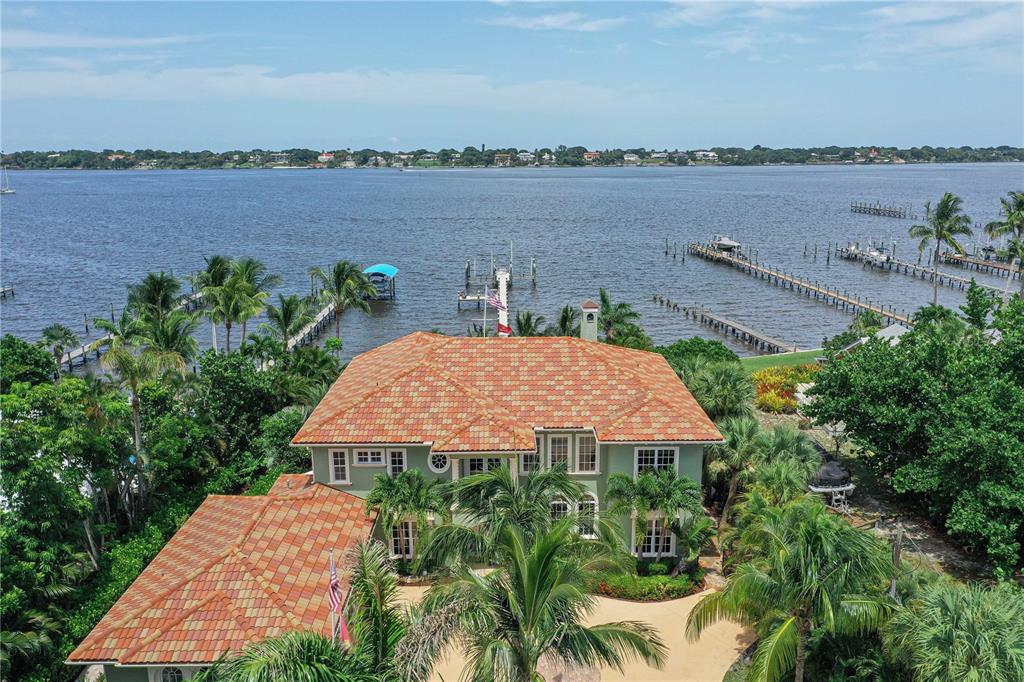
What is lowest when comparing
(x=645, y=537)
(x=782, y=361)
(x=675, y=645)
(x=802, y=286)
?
(x=675, y=645)

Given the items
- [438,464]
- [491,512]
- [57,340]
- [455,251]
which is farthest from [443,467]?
[455,251]

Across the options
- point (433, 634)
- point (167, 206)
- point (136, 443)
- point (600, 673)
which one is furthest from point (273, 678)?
point (167, 206)

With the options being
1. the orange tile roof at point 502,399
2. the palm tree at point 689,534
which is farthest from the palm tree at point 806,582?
the orange tile roof at point 502,399

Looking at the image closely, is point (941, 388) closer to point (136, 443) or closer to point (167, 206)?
point (136, 443)

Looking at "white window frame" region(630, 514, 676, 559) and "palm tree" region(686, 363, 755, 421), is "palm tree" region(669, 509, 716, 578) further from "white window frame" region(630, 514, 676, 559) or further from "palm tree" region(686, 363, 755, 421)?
"palm tree" region(686, 363, 755, 421)

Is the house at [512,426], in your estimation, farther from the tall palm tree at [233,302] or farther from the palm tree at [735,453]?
the tall palm tree at [233,302]

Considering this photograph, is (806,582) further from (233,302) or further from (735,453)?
(233,302)

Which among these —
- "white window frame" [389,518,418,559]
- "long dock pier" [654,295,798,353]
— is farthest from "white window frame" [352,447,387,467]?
"long dock pier" [654,295,798,353]
